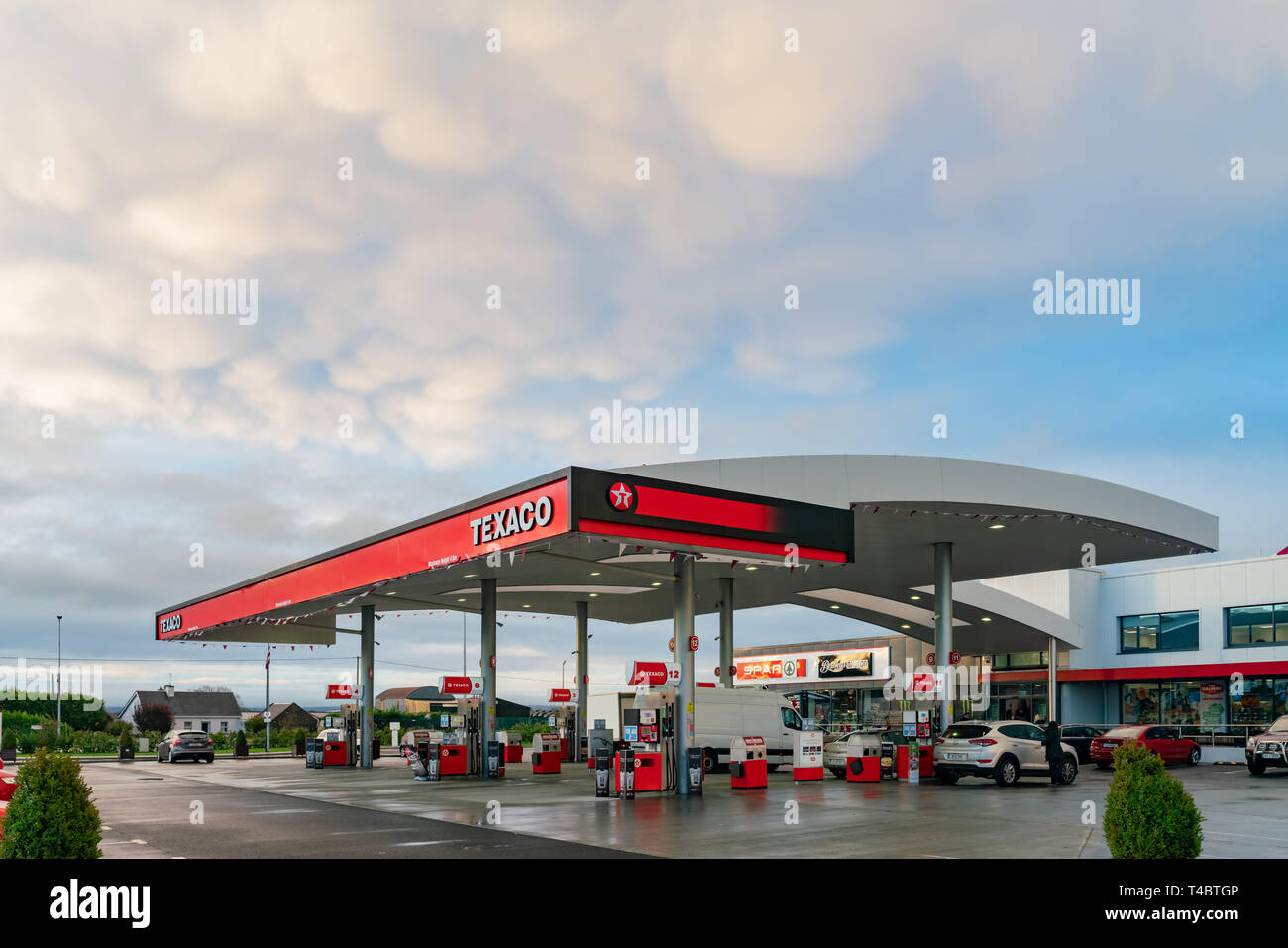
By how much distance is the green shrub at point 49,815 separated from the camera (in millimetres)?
9188

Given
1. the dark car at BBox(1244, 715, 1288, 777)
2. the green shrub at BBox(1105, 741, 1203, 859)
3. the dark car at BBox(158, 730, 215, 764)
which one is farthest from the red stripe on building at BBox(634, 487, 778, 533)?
the dark car at BBox(158, 730, 215, 764)

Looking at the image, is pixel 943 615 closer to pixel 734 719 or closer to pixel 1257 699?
pixel 734 719

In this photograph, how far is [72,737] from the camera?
6075cm

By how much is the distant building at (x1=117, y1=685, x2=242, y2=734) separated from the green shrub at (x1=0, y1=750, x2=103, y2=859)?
127 m

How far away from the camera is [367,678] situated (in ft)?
→ 130

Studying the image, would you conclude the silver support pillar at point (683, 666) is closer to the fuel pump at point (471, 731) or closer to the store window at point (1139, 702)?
the fuel pump at point (471, 731)

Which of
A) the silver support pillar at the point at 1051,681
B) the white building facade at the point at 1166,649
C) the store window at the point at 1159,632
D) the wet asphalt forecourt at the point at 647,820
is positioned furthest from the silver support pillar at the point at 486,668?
the store window at the point at 1159,632

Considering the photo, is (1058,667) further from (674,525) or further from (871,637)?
(674,525)

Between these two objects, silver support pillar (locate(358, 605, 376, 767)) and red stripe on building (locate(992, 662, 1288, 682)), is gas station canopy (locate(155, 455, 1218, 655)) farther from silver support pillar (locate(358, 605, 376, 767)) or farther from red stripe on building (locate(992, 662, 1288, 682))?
red stripe on building (locate(992, 662, 1288, 682))

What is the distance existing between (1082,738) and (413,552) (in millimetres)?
24952

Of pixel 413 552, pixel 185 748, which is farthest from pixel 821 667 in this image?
pixel 413 552
